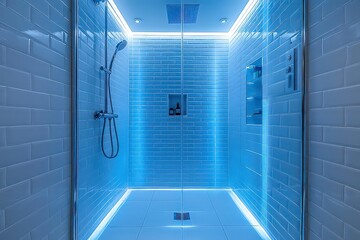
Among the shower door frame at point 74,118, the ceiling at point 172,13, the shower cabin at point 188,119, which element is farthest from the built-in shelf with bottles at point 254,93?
the shower door frame at point 74,118

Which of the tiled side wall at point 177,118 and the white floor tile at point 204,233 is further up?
the tiled side wall at point 177,118

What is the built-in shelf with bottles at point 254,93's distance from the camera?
7.02 ft

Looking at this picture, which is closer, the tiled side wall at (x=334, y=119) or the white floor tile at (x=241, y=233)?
the tiled side wall at (x=334, y=119)

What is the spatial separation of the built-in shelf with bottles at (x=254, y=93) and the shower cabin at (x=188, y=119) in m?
0.01

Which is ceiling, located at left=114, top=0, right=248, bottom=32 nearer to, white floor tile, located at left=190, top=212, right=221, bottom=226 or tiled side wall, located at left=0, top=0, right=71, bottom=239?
tiled side wall, located at left=0, top=0, right=71, bottom=239

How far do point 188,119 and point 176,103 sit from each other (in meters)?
0.27

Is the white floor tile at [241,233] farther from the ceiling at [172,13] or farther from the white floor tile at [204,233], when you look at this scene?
the ceiling at [172,13]

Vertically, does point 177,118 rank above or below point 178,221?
above

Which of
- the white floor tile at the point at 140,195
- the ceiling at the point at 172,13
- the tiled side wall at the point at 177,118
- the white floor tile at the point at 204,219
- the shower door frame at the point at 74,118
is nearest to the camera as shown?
the shower door frame at the point at 74,118

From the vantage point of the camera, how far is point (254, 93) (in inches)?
89.3

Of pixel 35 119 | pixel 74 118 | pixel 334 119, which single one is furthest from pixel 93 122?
pixel 334 119

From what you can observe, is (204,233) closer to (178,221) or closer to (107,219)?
(178,221)

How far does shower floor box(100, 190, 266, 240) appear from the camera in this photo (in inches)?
72.7

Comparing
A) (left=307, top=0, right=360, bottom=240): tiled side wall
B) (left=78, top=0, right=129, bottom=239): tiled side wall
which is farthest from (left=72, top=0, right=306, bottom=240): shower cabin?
(left=307, top=0, right=360, bottom=240): tiled side wall
